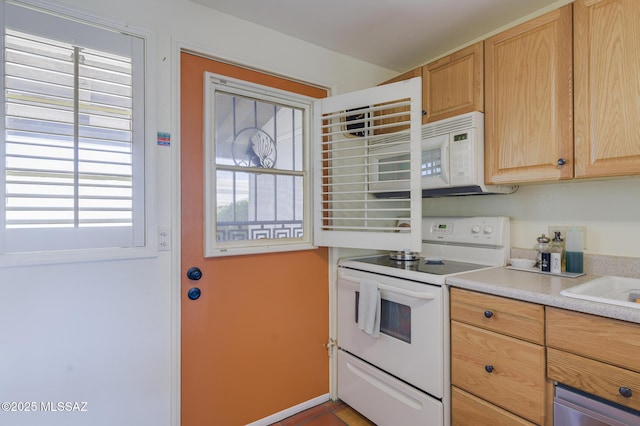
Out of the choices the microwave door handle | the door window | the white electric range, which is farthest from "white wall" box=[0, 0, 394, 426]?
the microwave door handle

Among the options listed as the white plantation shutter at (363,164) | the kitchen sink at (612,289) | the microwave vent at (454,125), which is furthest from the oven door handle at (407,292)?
the microwave vent at (454,125)

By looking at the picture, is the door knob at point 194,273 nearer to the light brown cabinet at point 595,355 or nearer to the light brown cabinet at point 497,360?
the light brown cabinet at point 497,360

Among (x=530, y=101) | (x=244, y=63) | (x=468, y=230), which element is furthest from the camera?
(x=468, y=230)

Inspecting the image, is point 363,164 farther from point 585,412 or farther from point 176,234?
point 585,412

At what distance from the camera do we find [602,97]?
1.36 metres

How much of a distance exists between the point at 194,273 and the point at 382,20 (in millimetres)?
1736

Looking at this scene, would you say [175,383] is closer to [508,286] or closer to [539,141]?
[508,286]

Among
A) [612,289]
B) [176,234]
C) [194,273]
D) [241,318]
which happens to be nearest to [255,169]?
[176,234]

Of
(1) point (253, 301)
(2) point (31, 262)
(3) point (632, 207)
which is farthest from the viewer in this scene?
(1) point (253, 301)

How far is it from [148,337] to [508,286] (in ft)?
5.48

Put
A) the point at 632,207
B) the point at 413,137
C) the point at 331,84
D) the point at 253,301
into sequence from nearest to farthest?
the point at 632,207 < the point at 413,137 < the point at 253,301 < the point at 331,84

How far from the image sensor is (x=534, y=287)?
137cm

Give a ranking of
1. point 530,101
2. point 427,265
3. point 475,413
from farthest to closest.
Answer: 1. point 427,265
2. point 530,101
3. point 475,413

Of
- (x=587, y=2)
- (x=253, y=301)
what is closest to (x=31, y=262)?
(x=253, y=301)
